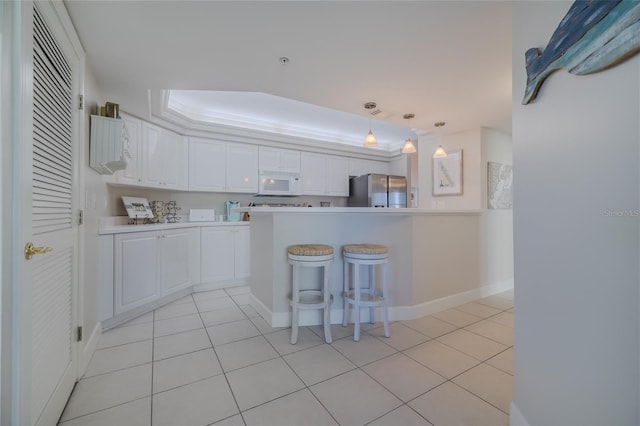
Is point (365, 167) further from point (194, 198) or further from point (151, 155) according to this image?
point (151, 155)

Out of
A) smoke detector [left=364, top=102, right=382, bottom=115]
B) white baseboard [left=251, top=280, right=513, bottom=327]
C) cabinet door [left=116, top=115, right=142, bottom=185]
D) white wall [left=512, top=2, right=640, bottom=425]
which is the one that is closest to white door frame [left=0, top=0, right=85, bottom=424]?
white baseboard [left=251, top=280, right=513, bottom=327]

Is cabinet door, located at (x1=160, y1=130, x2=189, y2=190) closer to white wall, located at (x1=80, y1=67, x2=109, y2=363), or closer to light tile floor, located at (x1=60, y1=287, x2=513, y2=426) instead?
white wall, located at (x1=80, y1=67, x2=109, y2=363)

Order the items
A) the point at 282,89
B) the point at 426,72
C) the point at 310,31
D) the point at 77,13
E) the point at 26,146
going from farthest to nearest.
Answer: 1. the point at 282,89
2. the point at 426,72
3. the point at 310,31
4. the point at 77,13
5. the point at 26,146

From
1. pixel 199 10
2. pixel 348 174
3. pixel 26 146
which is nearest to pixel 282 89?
pixel 199 10

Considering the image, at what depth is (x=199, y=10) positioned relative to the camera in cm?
149

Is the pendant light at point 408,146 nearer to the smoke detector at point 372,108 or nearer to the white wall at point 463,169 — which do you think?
the smoke detector at point 372,108

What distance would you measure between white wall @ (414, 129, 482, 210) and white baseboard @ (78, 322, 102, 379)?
162 inches

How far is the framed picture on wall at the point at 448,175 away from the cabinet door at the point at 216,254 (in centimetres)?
319

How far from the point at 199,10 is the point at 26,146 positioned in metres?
1.14

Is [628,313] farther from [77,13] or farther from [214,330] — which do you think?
[77,13]

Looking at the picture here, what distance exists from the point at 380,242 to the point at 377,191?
261 cm

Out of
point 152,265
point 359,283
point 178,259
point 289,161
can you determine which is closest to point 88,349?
point 152,265

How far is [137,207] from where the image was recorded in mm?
3180

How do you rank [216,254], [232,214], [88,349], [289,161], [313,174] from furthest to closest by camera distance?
[313,174] < [289,161] < [232,214] < [216,254] < [88,349]
